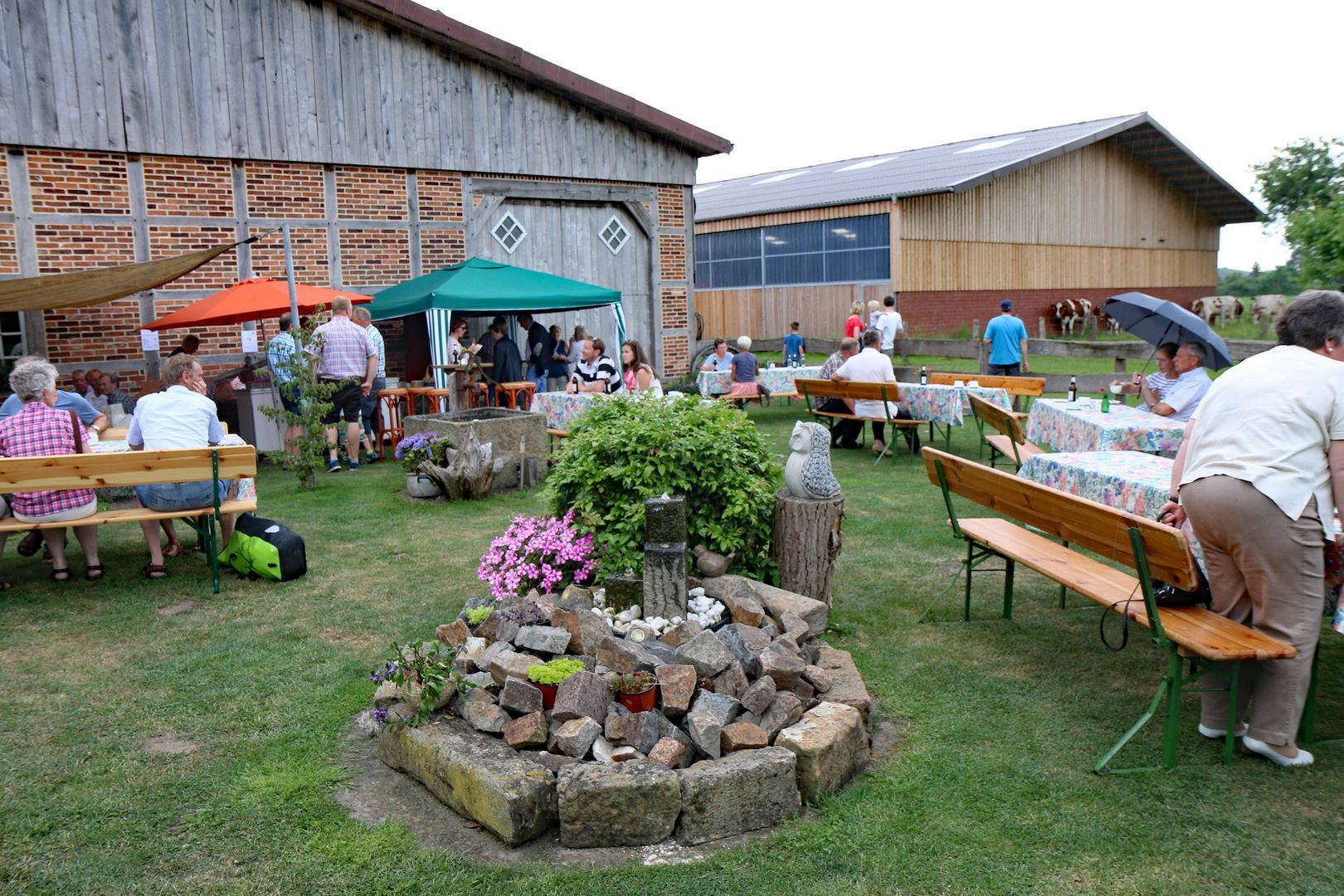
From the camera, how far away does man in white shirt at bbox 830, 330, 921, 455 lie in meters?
11.1

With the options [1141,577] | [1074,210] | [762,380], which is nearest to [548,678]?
[1141,577]

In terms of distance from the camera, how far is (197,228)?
12367 millimetres

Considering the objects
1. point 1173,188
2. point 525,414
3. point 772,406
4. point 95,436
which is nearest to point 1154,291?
point 1173,188

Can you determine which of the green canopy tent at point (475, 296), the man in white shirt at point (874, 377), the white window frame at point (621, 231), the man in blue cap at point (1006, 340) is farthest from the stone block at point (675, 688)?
the white window frame at point (621, 231)

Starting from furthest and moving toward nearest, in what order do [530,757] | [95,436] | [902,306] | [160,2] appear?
[902,306] < [160,2] < [95,436] < [530,757]

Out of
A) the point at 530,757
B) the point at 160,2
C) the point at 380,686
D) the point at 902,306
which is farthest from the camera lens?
the point at 902,306

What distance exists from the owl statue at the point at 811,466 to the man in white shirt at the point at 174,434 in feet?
12.3

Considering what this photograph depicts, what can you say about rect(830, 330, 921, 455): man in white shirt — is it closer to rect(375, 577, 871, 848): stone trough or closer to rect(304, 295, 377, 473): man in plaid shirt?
rect(304, 295, 377, 473): man in plaid shirt

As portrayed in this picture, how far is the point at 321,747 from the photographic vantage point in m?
4.10

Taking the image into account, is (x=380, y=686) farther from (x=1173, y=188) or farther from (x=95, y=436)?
(x=1173, y=188)

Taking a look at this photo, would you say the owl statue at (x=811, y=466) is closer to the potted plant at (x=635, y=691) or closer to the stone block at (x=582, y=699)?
the potted plant at (x=635, y=691)

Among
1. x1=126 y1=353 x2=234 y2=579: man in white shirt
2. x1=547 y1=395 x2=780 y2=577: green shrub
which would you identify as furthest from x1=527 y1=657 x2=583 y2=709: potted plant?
x1=126 y1=353 x2=234 y2=579: man in white shirt

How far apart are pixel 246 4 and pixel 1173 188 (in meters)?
29.0

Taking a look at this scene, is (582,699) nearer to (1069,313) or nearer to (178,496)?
(178,496)
